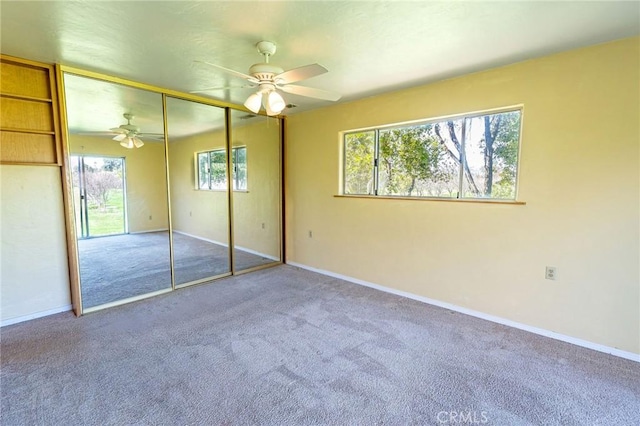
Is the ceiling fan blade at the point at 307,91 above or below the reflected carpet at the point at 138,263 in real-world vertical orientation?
above

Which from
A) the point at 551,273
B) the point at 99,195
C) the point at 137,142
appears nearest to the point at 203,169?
the point at 137,142

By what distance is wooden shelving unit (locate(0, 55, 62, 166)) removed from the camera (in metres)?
2.54

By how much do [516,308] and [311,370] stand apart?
199cm

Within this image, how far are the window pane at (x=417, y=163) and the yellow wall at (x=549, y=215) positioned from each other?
0.54 feet

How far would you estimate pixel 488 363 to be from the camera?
2.17 meters

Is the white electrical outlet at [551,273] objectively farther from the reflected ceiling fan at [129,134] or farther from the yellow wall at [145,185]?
the reflected ceiling fan at [129,134]

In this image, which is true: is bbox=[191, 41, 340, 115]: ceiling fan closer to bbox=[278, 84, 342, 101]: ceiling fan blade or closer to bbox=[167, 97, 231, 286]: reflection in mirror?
bbox=[278, 84, 342, 101]: ceiling fan blade

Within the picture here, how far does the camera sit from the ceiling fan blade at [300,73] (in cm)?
190

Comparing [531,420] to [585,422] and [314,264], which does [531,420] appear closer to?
[585,422]

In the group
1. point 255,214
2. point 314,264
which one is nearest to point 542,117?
point 314,264

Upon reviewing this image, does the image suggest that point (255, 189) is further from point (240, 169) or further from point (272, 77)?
point (272, 77)

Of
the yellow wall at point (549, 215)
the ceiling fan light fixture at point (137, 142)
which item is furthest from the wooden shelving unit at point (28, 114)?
the yellow wall at point (549, 215)

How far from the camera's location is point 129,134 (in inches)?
128

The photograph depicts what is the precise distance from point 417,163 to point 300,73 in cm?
186
